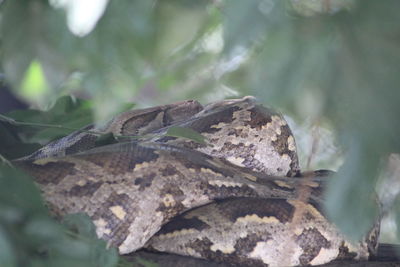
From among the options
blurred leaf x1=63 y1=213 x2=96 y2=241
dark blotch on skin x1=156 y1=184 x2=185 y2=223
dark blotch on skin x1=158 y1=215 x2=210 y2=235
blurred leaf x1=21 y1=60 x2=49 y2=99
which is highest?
dark blotch on skin x1=156 y1=184 x2=185 y2=223

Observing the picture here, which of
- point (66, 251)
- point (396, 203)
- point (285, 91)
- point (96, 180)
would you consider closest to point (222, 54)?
point (285, 91)

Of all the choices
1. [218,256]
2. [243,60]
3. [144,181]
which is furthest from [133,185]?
[243,60]

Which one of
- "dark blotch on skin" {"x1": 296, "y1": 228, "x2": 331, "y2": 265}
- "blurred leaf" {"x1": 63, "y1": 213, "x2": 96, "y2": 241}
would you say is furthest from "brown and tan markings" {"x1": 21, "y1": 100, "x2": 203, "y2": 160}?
"blurred leaf" {"x1": 63, "y1": 213, "x2": 96, "y2": 241}

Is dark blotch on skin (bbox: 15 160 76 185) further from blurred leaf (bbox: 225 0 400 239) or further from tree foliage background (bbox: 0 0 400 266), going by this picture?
blurred leaf (bbox: 225 0 400 239)

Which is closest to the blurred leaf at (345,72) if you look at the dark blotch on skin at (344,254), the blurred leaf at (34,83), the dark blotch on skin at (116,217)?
the blurred leaf at (34,83)

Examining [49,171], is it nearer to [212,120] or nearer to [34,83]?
[212,120]
